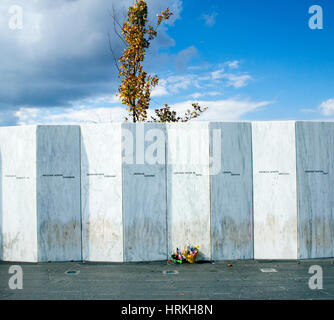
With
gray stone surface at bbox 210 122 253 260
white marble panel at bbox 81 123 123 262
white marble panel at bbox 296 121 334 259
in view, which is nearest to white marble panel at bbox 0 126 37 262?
white marble panel at bbox 81 123 123 262

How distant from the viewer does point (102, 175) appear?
713 cm

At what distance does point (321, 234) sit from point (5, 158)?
27.2ft

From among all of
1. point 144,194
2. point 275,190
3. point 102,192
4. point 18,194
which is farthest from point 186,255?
point 18,194

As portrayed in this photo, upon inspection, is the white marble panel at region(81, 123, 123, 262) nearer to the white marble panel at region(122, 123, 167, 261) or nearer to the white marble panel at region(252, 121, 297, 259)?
the white marble panel at region(122, 123, 167, 261)

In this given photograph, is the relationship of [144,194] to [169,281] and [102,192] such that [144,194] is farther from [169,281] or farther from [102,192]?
[169,281]

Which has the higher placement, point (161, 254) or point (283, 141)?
point (283, 141)

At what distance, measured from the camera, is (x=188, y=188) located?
23.3 feet

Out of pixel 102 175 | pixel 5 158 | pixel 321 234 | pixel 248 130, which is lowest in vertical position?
pixel 321 234

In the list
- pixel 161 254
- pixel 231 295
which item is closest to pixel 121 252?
pixel 161 254

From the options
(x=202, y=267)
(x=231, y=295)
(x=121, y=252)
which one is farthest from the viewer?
(x=121, y=252)

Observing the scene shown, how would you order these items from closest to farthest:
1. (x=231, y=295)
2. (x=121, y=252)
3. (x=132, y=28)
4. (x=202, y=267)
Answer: (x=231, y=295) → (x=202, y=267) → (x=121, y=252) → (x=132, y=28)

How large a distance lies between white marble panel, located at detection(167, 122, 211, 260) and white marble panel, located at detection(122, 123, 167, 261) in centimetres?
20

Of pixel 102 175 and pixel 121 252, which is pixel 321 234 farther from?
pixel 102 175

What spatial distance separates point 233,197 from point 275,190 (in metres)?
1.06
